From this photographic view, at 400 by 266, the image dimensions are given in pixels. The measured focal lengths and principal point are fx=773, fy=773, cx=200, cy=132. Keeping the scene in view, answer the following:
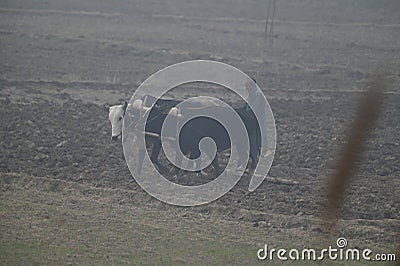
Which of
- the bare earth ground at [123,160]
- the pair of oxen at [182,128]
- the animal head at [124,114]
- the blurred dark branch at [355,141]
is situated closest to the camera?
the bare earth ground at [123,160]

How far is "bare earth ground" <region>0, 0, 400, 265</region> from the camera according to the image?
7.99m

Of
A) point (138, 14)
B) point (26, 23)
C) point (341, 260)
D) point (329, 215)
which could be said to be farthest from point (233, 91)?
point (138, 14)

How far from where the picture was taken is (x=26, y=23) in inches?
1027

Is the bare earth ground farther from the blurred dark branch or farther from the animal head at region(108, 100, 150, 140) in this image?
the animal head at region(108, 100, 150, 140)

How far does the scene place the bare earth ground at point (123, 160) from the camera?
7.99 meters

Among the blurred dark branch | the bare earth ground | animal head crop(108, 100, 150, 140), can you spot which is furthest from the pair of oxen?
the blurred dark branch

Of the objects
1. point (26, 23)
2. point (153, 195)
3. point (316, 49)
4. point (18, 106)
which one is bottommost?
point (153, 195)

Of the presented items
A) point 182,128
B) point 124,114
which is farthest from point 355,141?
point 124,114

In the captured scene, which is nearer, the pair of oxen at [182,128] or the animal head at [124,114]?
the pair of oxen at [182,128]

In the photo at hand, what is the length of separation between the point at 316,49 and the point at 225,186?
13975mm

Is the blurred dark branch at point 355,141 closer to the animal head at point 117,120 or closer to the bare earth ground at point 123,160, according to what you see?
the bare earth ground at point 123,160

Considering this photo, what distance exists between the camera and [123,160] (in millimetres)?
10914

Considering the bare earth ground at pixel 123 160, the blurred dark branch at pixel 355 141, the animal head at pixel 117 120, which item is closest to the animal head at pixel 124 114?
the animal head at pixel 117 120

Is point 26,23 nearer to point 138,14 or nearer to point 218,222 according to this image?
point 138,14
